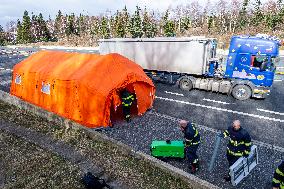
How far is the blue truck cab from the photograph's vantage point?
15.2 metres

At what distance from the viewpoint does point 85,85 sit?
12258 mm

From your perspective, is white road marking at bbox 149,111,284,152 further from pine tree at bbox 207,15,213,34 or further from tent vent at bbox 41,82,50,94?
pine tree at bbox 207,15,213,34

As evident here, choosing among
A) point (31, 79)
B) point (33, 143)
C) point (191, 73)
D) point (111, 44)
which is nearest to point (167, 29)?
point (111, 44)

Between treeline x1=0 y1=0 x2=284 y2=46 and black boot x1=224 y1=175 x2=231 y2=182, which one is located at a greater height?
treeline x1=0 y1=0 x2=284 y2=46

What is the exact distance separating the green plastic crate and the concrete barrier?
0.48 m

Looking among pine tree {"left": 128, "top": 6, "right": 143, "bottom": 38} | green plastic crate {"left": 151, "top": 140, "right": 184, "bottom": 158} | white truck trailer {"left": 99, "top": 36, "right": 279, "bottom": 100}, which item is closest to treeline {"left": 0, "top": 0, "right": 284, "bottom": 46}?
pine tree {"left": 128, "top": 6, "right": 143, "bottom": 38}

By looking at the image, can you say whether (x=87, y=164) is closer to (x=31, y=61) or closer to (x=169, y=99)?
(x=169, y=99)

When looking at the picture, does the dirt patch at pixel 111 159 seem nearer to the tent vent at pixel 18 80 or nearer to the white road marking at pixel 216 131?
the tent vent at pixel 18 80

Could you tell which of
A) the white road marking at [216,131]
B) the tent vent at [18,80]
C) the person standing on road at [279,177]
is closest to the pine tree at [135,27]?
the tent vent at [18,80]

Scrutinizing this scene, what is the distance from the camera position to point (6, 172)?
920 centimetres

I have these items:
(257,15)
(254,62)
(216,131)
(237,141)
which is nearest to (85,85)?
(216,131)

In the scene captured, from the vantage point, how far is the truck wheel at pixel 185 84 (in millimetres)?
17797

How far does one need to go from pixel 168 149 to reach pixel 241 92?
8.53 m

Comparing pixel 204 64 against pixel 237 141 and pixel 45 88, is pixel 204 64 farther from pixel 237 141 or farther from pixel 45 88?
pixel 45 88
